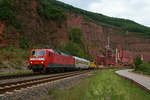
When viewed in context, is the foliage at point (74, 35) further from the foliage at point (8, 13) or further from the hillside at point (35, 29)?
the foliage at point (8, 13)

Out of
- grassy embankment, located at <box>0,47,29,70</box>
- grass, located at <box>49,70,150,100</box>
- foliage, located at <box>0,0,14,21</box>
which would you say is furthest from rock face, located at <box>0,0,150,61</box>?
grass, located at <box>49,70,150,100</box>

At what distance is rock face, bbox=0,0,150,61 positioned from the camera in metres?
39.9

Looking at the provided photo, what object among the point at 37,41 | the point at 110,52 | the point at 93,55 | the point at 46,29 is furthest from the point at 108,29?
the point at 37,41

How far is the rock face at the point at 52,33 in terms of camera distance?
39.9 metres

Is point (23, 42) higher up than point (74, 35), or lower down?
lower down

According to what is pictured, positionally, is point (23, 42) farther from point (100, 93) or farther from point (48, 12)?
point (100, 93)

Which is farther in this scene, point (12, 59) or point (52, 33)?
point (52, 33)

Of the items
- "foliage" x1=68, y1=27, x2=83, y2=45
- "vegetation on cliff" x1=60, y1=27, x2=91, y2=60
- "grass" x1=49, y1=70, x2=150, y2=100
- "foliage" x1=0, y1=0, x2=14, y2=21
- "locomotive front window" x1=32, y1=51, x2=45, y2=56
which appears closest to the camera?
"grass" x1=49, y1=70, x2=150, y2=100

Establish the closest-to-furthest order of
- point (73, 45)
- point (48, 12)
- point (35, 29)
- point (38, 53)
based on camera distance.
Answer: point (38, 53)
point (35, 29)
point (73, 45)
point (48, 12)

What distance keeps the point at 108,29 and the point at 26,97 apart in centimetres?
11447

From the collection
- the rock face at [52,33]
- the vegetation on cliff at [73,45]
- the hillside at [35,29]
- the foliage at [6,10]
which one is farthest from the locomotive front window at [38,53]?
the vegetation on cliff at [73,45]

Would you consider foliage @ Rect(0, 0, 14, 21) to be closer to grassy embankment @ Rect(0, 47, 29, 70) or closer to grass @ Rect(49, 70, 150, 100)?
grassy embankment @ Rect(0, 47, 29, 70)

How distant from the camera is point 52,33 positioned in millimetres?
54500

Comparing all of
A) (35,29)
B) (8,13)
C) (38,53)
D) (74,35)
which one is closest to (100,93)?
(38,53)
